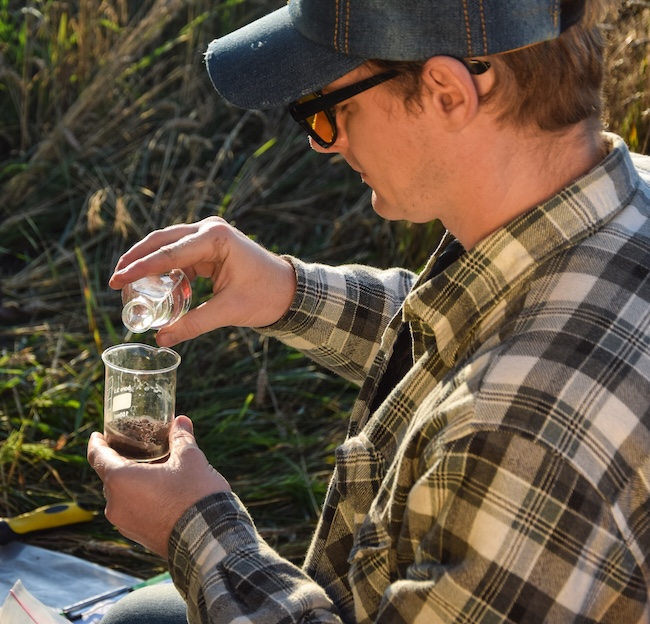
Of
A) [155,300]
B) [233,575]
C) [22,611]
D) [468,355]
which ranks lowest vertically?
[22,611]

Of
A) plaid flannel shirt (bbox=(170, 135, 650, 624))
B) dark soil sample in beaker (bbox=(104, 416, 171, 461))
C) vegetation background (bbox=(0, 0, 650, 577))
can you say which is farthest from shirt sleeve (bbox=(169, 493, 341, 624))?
vegetation background (bbox=(0, 0, 650, 577))

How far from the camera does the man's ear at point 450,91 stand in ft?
5.57

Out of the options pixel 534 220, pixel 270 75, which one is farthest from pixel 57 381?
pixel 534 220

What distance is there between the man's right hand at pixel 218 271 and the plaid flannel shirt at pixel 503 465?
1.44 feet

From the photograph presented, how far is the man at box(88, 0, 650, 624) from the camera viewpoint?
152cm

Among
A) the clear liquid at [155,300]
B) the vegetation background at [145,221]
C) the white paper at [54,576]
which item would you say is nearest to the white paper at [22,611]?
the white paper at [54,576]

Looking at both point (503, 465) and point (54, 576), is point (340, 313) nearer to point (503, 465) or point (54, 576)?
point (503, 465)

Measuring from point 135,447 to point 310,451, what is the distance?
166 centimetres

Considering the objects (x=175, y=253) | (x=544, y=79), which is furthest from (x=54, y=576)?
(x=544, y=79)

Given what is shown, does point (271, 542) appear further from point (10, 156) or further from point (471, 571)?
point (10, 156)

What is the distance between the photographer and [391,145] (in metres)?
1.83

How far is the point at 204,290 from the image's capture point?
3963mm

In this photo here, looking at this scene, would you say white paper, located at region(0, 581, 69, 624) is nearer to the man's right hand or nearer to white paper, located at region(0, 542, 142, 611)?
white paper, located at region(0, 542, 142, 611)

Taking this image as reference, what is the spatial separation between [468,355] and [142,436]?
75 cm
